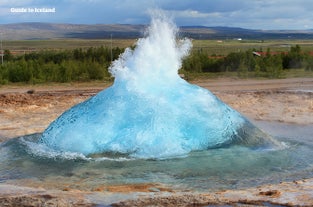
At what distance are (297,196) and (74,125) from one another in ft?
12.5

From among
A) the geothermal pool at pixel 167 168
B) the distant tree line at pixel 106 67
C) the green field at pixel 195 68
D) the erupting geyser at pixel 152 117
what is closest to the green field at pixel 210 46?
the distant tree line at pixel 106 67

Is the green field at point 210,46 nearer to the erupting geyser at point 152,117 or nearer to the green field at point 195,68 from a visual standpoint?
the green field at point 195,68

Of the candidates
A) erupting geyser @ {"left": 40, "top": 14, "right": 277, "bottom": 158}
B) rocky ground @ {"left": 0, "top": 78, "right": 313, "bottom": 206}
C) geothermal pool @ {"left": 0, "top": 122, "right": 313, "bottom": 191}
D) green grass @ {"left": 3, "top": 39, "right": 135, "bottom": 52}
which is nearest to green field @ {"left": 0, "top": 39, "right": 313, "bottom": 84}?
rocky ground @ {"left": 0, "top": 78, "right": 313, "bottom": 206}

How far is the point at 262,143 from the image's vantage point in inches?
313

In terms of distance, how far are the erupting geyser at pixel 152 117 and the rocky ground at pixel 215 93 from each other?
179 cm

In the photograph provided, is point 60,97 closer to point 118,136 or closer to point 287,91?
point 287,91

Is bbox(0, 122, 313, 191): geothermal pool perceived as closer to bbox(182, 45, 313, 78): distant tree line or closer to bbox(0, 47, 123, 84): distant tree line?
bbox(0, 47, 123, 84): distant tree line

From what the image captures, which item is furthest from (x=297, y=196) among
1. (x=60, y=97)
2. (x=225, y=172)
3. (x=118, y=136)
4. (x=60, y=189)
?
(x=60, y=97)

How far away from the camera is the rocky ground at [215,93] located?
4992mm

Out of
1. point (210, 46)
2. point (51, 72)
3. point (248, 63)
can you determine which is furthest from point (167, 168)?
point (210, 46)

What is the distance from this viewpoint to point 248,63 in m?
23.4

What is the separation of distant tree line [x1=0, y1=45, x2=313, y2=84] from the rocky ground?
196 cm

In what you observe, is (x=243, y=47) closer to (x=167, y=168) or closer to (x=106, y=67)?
(x=106, y=67)

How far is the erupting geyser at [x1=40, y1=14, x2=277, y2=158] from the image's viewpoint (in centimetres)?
749
